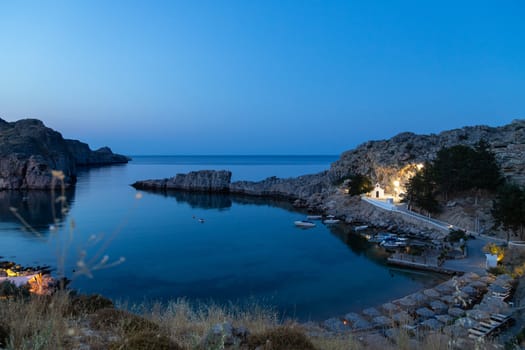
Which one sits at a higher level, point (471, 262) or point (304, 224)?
point (471, 262)

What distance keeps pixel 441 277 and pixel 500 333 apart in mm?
11784

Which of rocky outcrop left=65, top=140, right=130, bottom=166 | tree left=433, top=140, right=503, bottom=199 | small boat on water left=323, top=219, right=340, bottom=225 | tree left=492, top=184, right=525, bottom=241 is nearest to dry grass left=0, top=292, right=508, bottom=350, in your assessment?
tree left=492, top=184, right=525, bottom=241

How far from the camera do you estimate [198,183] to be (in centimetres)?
7600

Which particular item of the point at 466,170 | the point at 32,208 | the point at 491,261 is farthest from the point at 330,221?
the point at 32,208

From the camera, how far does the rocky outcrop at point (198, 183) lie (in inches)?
2945

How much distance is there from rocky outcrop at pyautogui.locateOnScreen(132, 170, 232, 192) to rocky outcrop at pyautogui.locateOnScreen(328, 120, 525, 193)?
22.9 meters

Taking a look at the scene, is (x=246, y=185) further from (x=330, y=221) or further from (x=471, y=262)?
(x=471, y=262)

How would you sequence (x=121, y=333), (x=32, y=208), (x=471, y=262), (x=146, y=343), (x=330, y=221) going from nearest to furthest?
(x=146, y=343) < (x=121, y=333) < (x=471, y=262) < (x=330, y=221) < (x=32, y=208)

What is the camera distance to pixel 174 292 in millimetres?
21969

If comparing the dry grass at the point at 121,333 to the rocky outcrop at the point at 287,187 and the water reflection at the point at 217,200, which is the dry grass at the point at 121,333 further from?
the rocky outcrop at the point at 287,187

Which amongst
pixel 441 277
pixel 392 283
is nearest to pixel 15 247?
pixel 392 283

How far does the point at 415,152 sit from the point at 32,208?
187ft

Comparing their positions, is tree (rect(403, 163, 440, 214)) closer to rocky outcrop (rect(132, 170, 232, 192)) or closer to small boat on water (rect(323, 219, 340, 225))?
small boat on water (rect(323, 219, 340, 225))

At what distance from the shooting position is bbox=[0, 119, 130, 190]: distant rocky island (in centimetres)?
7125
